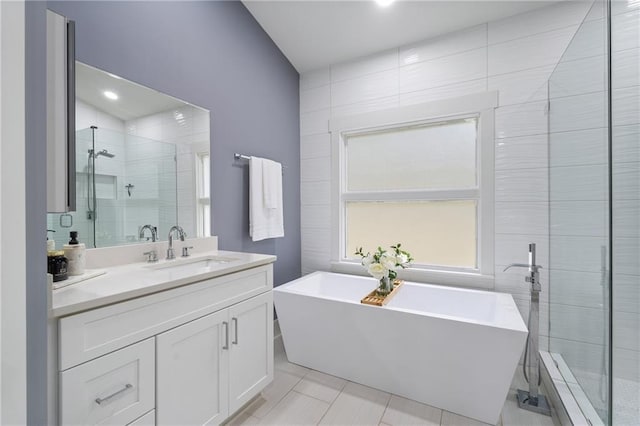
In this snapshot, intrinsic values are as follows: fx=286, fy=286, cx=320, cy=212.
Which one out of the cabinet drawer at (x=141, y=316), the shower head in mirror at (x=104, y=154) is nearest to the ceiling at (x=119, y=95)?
the shower head in mirror at (x=104, y=154)

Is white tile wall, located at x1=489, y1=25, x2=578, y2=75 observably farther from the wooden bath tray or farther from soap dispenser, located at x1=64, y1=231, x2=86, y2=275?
soap dispenser, located at x1=64, y1=231, x2=86, y2=275

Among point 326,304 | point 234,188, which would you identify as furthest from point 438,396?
point 234,188

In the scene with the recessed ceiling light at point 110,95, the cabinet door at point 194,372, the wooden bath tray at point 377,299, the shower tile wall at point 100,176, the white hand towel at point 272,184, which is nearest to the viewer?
the cabinet door at point 194,372

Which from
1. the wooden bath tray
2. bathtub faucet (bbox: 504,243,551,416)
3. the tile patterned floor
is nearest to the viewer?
the tile patterned floor

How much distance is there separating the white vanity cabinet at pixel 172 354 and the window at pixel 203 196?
0.62m

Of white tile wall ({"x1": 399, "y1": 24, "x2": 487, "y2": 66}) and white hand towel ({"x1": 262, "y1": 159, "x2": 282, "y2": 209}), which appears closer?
white tile wall ({"x1": 399, "y1": 24, "x2": 487, "y2": 66})

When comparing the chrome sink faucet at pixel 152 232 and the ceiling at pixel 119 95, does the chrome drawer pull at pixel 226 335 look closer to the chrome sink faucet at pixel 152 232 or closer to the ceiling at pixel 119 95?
the chrome sink faucet at pixel 152 232

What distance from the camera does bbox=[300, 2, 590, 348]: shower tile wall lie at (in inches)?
82.8

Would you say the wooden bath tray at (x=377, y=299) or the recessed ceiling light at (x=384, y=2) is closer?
the wooden bath tray at (x=377, y=299)

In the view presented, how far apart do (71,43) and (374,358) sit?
6.78 ft

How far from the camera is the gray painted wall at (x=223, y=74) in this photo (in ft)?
5.04

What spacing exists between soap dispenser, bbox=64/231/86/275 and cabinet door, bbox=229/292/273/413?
694 millimetres

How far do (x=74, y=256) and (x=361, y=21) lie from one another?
8.39 feet

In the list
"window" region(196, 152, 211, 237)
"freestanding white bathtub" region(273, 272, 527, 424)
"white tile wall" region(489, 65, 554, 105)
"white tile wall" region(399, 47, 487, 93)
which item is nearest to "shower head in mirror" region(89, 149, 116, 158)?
"window" region(196, 152, 211, 237)
